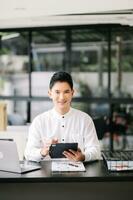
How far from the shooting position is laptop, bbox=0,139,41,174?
91.6 inches

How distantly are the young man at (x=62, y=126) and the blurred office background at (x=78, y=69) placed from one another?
3086 mm

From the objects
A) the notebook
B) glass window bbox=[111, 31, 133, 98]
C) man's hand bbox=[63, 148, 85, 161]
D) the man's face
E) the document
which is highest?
glass window bbox=[111, 31, 133, 98]

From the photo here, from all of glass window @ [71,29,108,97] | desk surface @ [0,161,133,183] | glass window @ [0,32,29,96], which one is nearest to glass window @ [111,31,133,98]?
glass window @ [71,29,108,97]

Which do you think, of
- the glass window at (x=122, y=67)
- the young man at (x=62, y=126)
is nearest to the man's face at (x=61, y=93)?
the young man at (x=62, y=126)

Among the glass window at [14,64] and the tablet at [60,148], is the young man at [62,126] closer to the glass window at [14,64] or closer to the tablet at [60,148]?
the tablet at [60,148]

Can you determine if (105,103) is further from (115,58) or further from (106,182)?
(106,182)

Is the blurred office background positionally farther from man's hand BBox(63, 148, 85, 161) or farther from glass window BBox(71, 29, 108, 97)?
man's hand BBox(63, 148, 85, 161)

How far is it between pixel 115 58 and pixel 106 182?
4018mm

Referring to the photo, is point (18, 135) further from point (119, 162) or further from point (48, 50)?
point (119, 162)

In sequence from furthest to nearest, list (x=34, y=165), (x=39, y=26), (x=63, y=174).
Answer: (x=39, y=26)
(x=34, y=165)
(x=63, y=174)

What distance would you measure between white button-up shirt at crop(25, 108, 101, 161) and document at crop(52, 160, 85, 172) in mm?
275

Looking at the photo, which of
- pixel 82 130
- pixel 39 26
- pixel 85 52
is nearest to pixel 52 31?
pixel 39 26

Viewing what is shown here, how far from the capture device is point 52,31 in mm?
6129

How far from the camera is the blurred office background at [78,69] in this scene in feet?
19.9
